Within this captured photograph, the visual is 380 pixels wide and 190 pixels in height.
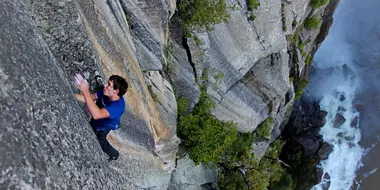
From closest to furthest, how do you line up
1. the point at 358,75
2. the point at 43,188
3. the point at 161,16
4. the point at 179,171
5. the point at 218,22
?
the point at 43,188
the point at 161,16
the point at 218,22
the point at 179,171
the point at 358,75

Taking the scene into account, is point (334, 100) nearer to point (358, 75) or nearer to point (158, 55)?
point (358, 75)

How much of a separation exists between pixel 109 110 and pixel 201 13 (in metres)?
7.57

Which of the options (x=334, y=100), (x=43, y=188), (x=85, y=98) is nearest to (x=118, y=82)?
(x=85, y=98)

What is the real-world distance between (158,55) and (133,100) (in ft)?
8.56

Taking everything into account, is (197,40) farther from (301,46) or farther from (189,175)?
(301,46)

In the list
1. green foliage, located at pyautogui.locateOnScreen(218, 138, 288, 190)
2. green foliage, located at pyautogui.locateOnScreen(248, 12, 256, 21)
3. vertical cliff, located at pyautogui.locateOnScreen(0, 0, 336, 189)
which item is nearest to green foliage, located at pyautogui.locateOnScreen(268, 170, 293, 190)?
green foliage, located at pyautogui.locateOnScreen(218, 138, 288, 190)

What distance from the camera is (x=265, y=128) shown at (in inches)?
778

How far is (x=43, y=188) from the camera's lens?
4.54 metres

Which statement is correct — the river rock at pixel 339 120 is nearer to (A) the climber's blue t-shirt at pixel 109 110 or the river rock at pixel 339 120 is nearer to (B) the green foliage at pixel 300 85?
(B) the green foliage at pixel 300 85

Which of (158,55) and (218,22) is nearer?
(158,55)

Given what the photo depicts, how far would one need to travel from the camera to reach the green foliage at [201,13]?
42.2ft

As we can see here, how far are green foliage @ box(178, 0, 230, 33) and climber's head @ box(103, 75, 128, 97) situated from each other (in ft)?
24.6

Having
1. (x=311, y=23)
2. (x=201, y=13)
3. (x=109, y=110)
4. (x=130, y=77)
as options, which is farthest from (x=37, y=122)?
(x=311, y=23)

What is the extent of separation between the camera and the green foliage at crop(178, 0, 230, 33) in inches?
506
